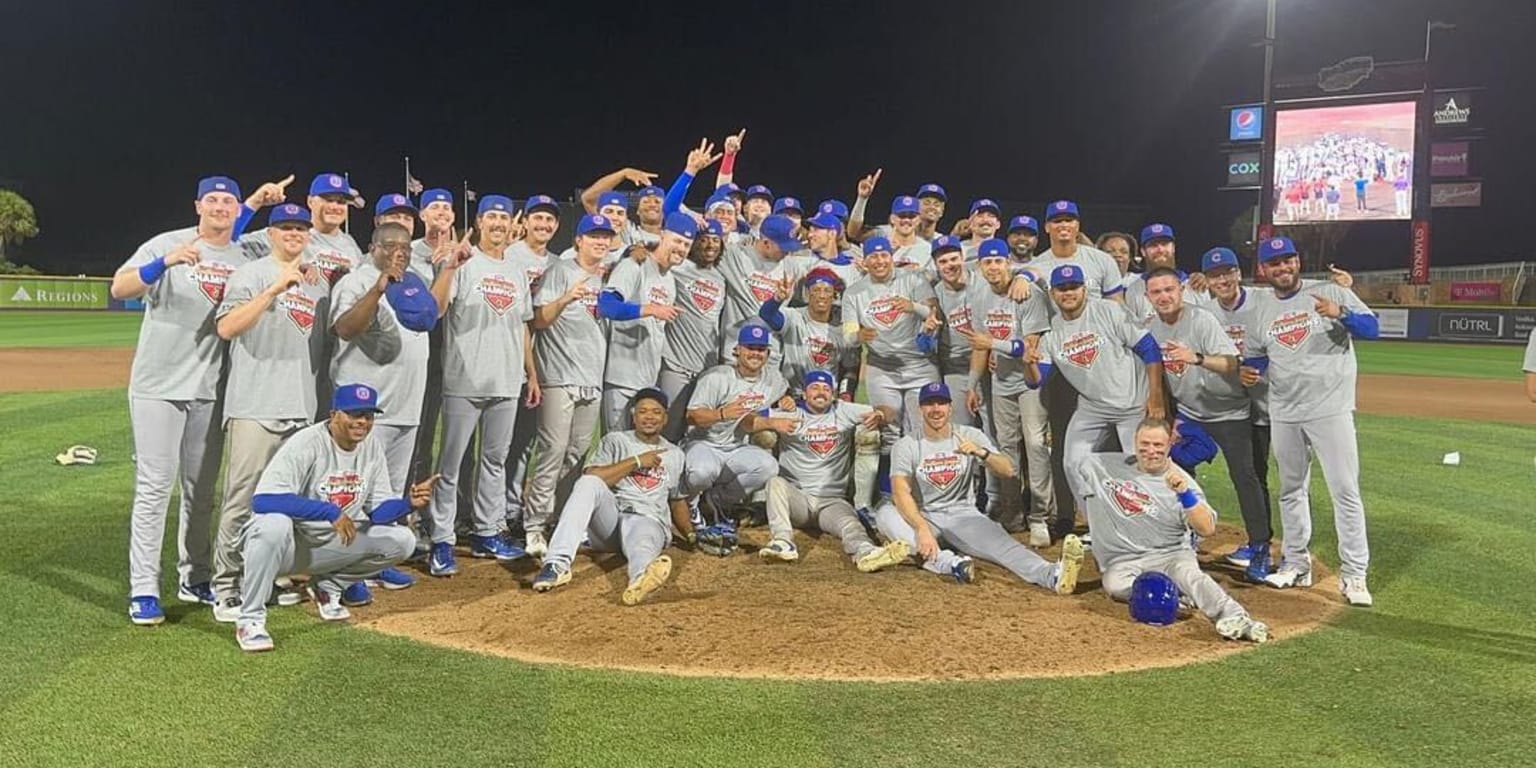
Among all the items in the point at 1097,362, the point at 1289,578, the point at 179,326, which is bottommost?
the point at 1289,578

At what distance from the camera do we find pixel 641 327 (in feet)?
24.3

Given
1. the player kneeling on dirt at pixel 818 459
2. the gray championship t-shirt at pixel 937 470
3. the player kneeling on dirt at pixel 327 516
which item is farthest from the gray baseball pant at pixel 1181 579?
the player kneeling on dirt at pixel 327 516

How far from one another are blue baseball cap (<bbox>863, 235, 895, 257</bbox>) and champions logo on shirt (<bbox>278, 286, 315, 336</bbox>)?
4.05 metres

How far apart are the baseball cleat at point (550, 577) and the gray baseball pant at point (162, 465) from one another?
1.86 m

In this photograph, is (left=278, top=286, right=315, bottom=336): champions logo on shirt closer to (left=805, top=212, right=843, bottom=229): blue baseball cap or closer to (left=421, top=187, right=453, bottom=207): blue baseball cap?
(left=421, top=187, right=453, bottom=207): blue baseball cap

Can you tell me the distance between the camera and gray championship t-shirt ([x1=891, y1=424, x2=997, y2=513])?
704 cm

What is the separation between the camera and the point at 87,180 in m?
66.8

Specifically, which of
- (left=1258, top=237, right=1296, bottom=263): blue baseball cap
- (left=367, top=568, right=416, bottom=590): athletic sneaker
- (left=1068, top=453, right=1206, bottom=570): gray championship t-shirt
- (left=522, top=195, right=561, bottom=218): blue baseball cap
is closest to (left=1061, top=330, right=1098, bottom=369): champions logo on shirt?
(left=1068, top=453, right=1206, bottom=570): gray championship t-shirt

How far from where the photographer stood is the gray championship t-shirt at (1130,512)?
20.0 ft

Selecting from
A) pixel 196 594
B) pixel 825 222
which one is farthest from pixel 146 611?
pixel 825 222

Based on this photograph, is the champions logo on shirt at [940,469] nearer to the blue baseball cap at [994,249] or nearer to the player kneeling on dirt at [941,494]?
the player kneeling on dirt at [941,494]

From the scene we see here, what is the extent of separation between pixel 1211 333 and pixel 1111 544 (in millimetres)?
1732

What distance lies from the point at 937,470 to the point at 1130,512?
1.33 metres

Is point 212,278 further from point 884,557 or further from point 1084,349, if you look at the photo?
point 1084,349
